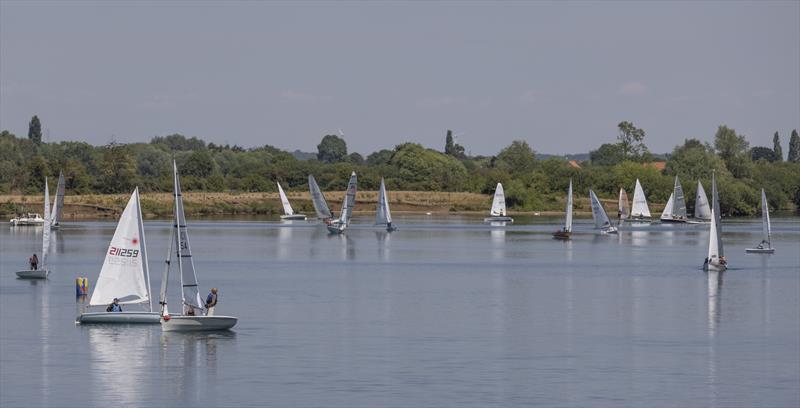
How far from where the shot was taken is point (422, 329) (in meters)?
57.4

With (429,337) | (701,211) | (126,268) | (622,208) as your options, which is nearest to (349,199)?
(622,208)

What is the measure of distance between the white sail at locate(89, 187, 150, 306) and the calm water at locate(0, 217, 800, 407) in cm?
139

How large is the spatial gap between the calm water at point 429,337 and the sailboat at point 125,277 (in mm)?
543

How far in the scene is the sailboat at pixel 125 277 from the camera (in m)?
55.0

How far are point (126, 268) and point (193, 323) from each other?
4.26 metres

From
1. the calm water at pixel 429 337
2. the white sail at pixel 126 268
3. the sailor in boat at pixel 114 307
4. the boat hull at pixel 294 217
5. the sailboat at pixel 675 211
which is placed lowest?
the calm water at pixel 429 337

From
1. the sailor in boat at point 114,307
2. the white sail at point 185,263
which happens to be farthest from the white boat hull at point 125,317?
the white sail at point 185,263

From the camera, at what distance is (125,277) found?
5506cm

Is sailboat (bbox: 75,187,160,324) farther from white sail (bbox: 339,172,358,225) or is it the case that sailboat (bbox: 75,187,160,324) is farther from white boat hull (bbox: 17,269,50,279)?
white sail (bbox: 339,172,358,225)

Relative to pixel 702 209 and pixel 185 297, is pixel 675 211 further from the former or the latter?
pixel 185 297

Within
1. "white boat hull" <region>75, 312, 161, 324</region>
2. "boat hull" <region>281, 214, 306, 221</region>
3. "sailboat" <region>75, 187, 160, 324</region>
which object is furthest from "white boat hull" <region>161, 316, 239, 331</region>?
"boat hull" <region>281, 214, 306, 221</region>

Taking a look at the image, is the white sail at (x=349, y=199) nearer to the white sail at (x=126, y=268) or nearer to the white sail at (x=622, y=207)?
the white sail at (x=622, y=207)

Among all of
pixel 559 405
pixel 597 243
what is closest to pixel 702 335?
pixel 559 405

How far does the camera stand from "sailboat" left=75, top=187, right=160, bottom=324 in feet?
180
